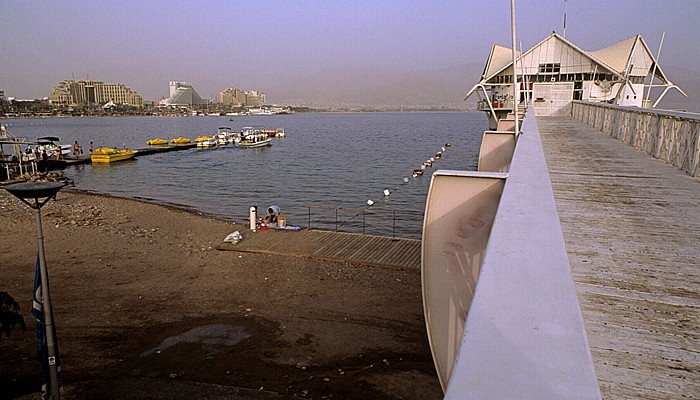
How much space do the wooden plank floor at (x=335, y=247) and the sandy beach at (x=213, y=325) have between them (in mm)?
447

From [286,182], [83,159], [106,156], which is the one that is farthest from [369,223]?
[83,159]

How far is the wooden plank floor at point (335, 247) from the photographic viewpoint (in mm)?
14641

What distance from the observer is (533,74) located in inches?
1922

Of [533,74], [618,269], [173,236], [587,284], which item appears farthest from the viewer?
[533,74]

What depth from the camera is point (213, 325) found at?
34.5ft

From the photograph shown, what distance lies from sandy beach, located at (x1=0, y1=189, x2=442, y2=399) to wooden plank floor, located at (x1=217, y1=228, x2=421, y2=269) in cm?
45

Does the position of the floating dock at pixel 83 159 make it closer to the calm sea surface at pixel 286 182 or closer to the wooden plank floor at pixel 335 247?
the calm sea surface at pixel 286 182

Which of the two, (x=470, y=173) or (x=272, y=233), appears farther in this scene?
(x=272, y=233)

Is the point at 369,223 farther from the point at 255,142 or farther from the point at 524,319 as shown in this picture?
the point at 255,142

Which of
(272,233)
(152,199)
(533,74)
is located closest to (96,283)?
(272,233)

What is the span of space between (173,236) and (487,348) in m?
19.4

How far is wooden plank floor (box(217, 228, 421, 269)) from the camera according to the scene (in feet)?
48.0

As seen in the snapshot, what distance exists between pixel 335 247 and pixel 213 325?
5880 mm

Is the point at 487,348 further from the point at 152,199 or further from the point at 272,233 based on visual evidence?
the point at 152,199
